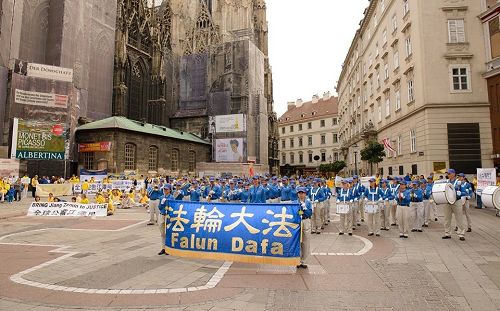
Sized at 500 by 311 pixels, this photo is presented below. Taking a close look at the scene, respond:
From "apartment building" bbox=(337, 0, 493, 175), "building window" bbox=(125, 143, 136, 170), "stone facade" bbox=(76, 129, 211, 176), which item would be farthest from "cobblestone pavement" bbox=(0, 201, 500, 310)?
"building window" bbox=(125, 143, 136, 170)

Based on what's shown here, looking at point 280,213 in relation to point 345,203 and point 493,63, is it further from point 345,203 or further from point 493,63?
point 493,63

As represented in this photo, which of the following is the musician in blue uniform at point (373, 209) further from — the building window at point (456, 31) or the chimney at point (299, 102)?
the chimney at point (299, 102)

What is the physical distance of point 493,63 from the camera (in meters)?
22.4

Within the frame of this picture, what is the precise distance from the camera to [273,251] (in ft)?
22.9

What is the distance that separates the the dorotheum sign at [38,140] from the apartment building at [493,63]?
32590 millimetres

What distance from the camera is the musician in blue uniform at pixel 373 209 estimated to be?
11.1m

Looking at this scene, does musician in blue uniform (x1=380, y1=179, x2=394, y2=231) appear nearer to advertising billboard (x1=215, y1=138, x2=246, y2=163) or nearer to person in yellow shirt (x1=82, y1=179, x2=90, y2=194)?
person in yellow shirt (x1=82, y1=179, x2=90, y2=194)

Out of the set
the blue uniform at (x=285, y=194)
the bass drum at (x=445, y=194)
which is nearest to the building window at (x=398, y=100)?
the blue uniform at (x=285, y=194)

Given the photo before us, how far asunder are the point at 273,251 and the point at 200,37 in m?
52.8

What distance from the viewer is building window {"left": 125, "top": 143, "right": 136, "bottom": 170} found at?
111 feet

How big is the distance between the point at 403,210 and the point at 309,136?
208ft

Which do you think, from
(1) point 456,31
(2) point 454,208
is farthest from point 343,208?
(1) point 456,31

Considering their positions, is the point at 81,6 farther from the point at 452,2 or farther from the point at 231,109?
the point at 452,2

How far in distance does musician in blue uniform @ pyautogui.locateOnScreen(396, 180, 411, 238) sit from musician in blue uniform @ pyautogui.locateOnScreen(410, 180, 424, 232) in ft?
1.68
